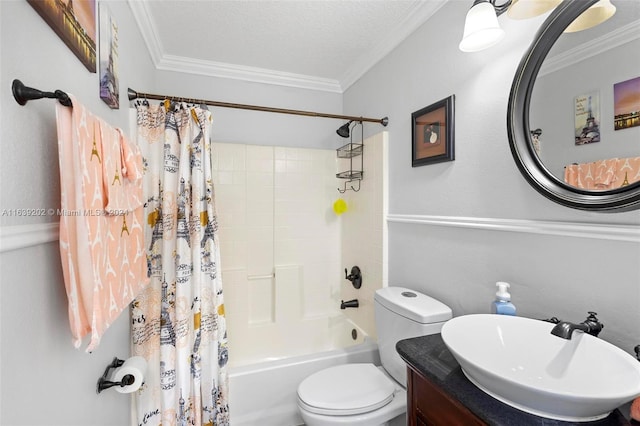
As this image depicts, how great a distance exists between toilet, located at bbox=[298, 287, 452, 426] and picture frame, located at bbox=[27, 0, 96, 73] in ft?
5.18

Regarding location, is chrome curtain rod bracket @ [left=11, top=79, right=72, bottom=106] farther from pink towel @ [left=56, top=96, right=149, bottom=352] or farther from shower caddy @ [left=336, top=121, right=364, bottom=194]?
shower caddy @ [left=336, top=121, right=364, bottom=194]

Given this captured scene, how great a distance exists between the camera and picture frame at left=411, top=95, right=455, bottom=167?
1.36 m

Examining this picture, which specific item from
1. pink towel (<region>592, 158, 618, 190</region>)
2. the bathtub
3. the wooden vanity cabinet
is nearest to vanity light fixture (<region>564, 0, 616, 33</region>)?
pink towel (<region>592, 158, 618, 190</region>)

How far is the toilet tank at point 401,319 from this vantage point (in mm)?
1266

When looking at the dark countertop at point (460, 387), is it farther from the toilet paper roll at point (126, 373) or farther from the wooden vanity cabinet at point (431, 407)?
the toilet paper roll at point (126, 373)

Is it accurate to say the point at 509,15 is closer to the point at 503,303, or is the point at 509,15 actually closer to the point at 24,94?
Result: the point at 503,303

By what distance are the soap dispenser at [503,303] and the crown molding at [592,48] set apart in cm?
78

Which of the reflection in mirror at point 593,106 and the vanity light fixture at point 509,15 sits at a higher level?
the vanity light fixture at point 509,15

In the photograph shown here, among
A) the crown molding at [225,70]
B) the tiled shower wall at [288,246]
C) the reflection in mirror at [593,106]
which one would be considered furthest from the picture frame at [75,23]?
the reflection in mirror at [593,106]

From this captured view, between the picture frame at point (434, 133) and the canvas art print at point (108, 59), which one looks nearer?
the canvas art print at point (108, 59)

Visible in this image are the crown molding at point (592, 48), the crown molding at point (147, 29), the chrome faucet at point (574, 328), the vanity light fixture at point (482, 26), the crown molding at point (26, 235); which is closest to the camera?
the crown molding at point (26, 235)

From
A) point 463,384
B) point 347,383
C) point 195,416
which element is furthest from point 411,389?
point 195,416

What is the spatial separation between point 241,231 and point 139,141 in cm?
100

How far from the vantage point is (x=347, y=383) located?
4.56 ft
